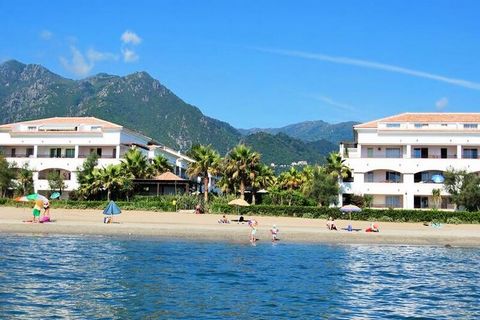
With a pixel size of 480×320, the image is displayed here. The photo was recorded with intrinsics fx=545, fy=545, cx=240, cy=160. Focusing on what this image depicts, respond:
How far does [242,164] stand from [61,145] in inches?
972

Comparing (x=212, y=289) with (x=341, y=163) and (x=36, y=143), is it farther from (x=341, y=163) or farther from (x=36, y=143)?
(x=36, y=143)

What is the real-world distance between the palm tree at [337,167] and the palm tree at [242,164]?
8.70m

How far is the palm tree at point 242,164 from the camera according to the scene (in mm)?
64875

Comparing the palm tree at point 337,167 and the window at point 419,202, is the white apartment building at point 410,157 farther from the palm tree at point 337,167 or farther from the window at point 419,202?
the palm tree at point 337,167

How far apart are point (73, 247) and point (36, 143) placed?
41.7m

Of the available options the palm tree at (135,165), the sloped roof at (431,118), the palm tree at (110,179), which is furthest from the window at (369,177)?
the palm tree at (110,179)

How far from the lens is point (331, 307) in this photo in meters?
18.9

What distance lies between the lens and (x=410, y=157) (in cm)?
6531

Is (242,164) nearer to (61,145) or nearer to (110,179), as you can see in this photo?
(110,179)

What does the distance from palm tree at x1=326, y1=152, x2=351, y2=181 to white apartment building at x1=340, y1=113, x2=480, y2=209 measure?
1.34 metres

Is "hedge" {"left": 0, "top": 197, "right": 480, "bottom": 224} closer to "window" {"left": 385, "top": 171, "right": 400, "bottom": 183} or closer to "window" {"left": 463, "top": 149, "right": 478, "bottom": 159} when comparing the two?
"window" {"left": 385, "top": 171, "right": 400, "bottom": 183}

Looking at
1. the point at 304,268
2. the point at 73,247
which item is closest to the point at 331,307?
the point at 304,268

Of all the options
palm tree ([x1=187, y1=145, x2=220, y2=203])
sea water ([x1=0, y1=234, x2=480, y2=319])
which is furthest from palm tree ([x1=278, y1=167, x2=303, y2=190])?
sea water ([x1=0, y1=234, x2=480, y2=319])

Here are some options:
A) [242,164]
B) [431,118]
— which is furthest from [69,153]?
[431,118]
